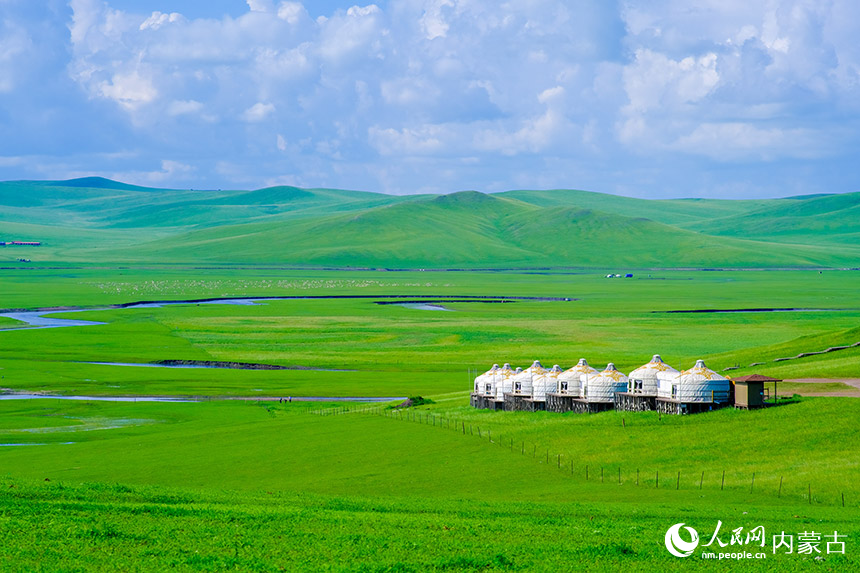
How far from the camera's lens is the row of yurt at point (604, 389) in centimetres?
6700

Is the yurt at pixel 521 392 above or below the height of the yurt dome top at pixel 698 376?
below

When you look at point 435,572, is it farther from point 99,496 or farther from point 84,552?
point 99,496

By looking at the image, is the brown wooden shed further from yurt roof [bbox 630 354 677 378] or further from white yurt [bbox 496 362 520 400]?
white yurt [bbox 496 362 520 400]

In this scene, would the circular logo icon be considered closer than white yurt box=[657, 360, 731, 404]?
Yes

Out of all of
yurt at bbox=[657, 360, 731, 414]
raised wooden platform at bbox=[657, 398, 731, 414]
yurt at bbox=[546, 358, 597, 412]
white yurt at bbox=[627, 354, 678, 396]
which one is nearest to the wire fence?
yurt at bbox=[546, 358, 597, 412]

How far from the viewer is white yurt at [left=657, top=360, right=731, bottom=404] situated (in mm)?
66875

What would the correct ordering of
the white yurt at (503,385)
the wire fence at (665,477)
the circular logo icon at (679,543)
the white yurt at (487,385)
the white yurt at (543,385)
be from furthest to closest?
1. the white yurt at (487,385)
2. the white yurt at (503,385)
3. the white yurt at (543,385)
4. the wire fence at (665,477)
5. the circular logo icon at (679,543)

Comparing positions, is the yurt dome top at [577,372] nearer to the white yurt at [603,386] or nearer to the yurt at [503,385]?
the white yurt at [603,386]

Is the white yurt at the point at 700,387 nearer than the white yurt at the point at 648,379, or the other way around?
the white yurt at the point at 700,387

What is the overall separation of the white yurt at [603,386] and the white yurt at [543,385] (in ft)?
9.00

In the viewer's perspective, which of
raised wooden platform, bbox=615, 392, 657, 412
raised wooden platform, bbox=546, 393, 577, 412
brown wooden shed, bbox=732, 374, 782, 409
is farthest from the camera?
raised wooden platform, bbox=546, 393, 577, 412

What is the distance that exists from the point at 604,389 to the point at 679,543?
3774 centimetres

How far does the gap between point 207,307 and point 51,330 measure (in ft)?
162

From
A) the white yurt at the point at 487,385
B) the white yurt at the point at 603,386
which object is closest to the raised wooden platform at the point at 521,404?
the white yurt at the point at 487,385
